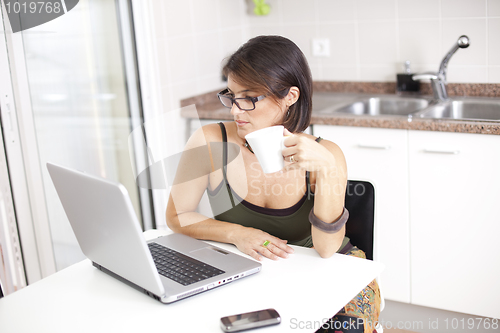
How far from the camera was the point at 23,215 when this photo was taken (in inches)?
80.6

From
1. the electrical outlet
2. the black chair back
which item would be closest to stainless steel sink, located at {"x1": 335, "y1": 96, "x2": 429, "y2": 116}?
the electrical outlet

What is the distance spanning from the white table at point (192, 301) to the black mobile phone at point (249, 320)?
14 mm

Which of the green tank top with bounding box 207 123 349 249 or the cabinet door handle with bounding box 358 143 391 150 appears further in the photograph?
the cabinet door handle with bounding box 358 143 391 150

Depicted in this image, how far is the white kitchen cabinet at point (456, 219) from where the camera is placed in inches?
79.5

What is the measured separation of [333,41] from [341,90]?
0.87 feet

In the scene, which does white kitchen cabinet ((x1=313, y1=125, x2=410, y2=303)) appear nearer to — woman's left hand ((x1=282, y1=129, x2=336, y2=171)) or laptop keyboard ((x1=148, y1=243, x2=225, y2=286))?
woman's left hand ((x1=282, y1=129, x2=336, y2=171))

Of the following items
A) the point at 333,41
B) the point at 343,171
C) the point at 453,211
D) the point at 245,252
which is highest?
the point at 333,41

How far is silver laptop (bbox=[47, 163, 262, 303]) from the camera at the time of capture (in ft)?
3.20

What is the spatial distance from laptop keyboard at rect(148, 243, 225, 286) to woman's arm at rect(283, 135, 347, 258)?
0.87 ft

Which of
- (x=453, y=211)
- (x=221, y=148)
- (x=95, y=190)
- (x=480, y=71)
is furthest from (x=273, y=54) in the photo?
(x=480, y=71)

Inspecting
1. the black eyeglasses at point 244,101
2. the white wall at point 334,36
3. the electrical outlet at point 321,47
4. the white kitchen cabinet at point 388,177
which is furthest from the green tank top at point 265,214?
the electrical outlet at point 321,47

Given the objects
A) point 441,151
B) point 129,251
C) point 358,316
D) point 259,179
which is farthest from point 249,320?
point 441,151

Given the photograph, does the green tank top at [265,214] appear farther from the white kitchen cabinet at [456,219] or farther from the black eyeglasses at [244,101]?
the white kitchen cabinet at [456,219]

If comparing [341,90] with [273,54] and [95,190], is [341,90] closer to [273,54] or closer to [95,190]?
[273,54]
